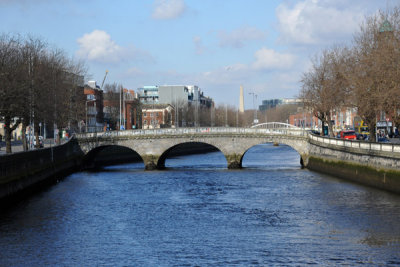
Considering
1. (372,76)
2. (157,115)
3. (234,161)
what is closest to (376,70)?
(372,76)

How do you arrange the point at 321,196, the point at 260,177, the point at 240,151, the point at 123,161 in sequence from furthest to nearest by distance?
the point at 123,161
the point at 240,151
the point at 260,177
the point at 321,196

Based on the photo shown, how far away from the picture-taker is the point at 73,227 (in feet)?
130

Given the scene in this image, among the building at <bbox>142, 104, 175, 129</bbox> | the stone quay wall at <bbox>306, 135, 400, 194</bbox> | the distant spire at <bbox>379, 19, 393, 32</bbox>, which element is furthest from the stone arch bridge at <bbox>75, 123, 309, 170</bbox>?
the building at <bbox>142, 104, 175, 129</bbox>

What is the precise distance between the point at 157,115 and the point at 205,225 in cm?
15218

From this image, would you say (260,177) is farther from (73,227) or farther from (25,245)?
(25,245)

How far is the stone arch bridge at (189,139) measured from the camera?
84188 mm

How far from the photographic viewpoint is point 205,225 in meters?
40.0

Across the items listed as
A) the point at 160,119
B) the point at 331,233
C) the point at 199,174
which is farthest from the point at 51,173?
the point at 160,119

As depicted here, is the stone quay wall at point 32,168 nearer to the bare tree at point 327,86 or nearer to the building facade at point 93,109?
the bare tree at point 327,86

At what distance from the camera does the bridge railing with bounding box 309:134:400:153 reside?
5147cm

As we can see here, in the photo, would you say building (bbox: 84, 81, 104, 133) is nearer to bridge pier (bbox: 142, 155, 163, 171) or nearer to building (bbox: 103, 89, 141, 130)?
building (bbox: 103, 89, 141, 130)

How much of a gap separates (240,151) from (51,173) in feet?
89.9

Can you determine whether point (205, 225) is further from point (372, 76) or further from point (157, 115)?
point (157, 115)

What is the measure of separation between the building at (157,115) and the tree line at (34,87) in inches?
3393
